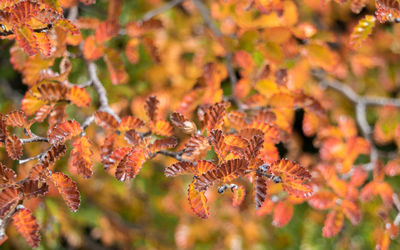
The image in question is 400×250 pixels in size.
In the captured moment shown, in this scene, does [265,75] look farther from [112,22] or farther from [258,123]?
[112,22]

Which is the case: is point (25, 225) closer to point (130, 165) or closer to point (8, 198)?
point (8, 198)

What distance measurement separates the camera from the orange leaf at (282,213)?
1.13 meters

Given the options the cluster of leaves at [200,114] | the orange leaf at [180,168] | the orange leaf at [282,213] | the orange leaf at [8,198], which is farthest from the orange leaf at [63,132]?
the orange leaf at [282,213]

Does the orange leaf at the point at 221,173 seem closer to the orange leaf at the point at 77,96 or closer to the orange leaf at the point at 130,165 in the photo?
the orange leaf at the point at 130,165

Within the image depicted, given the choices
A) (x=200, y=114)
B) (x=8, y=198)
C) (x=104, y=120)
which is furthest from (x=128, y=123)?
(x=8, y=198)

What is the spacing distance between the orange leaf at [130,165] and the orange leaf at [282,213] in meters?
0.56

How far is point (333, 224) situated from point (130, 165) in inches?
23.8

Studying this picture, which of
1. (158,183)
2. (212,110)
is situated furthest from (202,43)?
(212,110)

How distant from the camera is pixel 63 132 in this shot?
73cm

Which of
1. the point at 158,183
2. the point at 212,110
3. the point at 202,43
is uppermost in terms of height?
the point at 212,110

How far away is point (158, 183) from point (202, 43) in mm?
756

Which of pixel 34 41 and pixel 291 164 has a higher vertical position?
pixel 34 41

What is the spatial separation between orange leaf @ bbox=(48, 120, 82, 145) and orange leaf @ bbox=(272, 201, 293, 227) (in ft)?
2.17

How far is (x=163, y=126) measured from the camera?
0.84 metres
